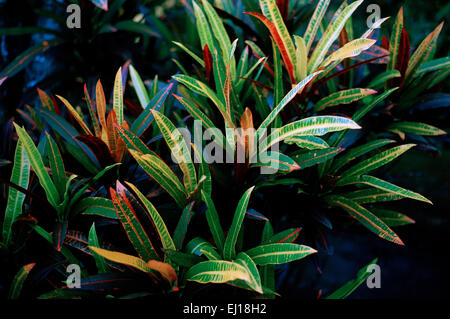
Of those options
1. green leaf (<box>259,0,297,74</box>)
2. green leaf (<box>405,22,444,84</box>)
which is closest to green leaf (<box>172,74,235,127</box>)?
green leaf (<box>259,0,297,74</box>)

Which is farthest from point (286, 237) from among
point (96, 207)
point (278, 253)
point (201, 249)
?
point (96, 207)

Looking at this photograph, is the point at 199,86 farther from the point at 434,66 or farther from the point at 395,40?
the point at 434,66

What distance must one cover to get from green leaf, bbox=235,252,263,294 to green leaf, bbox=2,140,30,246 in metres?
0.47

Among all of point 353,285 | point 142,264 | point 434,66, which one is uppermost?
point 434,66

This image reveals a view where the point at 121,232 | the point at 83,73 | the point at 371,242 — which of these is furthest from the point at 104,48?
the point at 371,242

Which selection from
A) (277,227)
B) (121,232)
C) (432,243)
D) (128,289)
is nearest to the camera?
(128,289)

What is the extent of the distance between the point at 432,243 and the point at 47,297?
2.08m

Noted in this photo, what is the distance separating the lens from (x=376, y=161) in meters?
0.75

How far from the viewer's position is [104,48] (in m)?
1.17

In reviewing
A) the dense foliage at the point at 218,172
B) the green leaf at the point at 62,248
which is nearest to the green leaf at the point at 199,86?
the dense foliage at the point at 218,172

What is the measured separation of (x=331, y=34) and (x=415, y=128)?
351mm

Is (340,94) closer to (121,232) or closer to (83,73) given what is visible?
(121,232)

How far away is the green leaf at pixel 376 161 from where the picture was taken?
722 millimetres

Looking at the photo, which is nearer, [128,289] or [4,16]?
[128,289]
